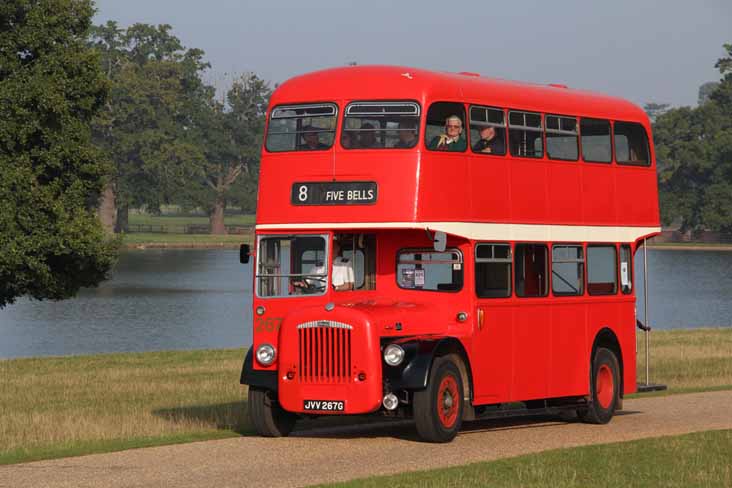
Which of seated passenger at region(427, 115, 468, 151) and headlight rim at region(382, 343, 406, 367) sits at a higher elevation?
seated passenger at region(427, 115, 468, 151)

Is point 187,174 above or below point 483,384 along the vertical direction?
above

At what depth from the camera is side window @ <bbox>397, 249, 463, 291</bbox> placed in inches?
719

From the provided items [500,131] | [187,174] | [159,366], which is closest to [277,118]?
[500,131]

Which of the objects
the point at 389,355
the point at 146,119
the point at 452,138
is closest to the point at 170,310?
the point at 452,138

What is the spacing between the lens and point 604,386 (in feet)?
69.4

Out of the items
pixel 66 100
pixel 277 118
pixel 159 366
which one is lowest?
pixel 159 366

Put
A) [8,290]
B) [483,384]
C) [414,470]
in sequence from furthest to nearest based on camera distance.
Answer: [8,290] → [483,384] → [414,470]

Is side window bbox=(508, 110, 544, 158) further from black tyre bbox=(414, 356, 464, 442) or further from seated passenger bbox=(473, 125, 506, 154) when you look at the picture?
black tyre bbox=(414, 356, 464, 442)

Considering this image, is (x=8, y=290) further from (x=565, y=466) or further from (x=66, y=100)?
(x=565, y=466)

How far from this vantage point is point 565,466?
15.3m

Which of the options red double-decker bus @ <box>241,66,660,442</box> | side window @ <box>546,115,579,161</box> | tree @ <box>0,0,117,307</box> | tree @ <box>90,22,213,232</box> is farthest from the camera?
tree @ <box>90,22,213,232</box>

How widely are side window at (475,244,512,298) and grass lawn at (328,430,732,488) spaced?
2.62m

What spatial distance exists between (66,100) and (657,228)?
21.6 metres

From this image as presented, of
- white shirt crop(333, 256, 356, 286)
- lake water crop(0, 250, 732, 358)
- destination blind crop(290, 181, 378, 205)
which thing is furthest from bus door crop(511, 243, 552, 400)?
lake water crop(0, 250, 732, 358)
